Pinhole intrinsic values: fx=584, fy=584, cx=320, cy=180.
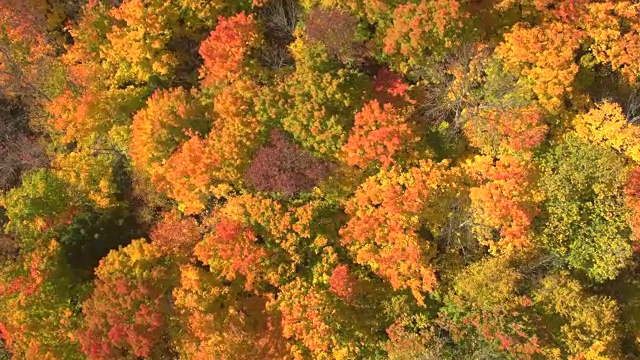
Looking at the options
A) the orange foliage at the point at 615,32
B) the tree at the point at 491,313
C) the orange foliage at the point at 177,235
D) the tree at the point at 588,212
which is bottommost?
the orange foliage at the point at 177,235

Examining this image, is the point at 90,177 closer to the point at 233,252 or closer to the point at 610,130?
the point at 233,252

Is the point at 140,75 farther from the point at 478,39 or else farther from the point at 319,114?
the point at 478,39

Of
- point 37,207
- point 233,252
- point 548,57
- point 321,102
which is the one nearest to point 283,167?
point 321,102

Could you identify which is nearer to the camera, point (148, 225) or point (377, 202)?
point (377, 202)

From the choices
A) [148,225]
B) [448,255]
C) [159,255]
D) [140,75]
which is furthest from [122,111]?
[448,255]

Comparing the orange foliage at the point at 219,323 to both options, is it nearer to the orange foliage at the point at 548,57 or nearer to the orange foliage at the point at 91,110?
the orange foliage at the point at 91,110

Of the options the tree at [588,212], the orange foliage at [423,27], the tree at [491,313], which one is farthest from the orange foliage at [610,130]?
the orange foliage at [423,27]

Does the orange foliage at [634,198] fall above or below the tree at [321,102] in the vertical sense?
above
